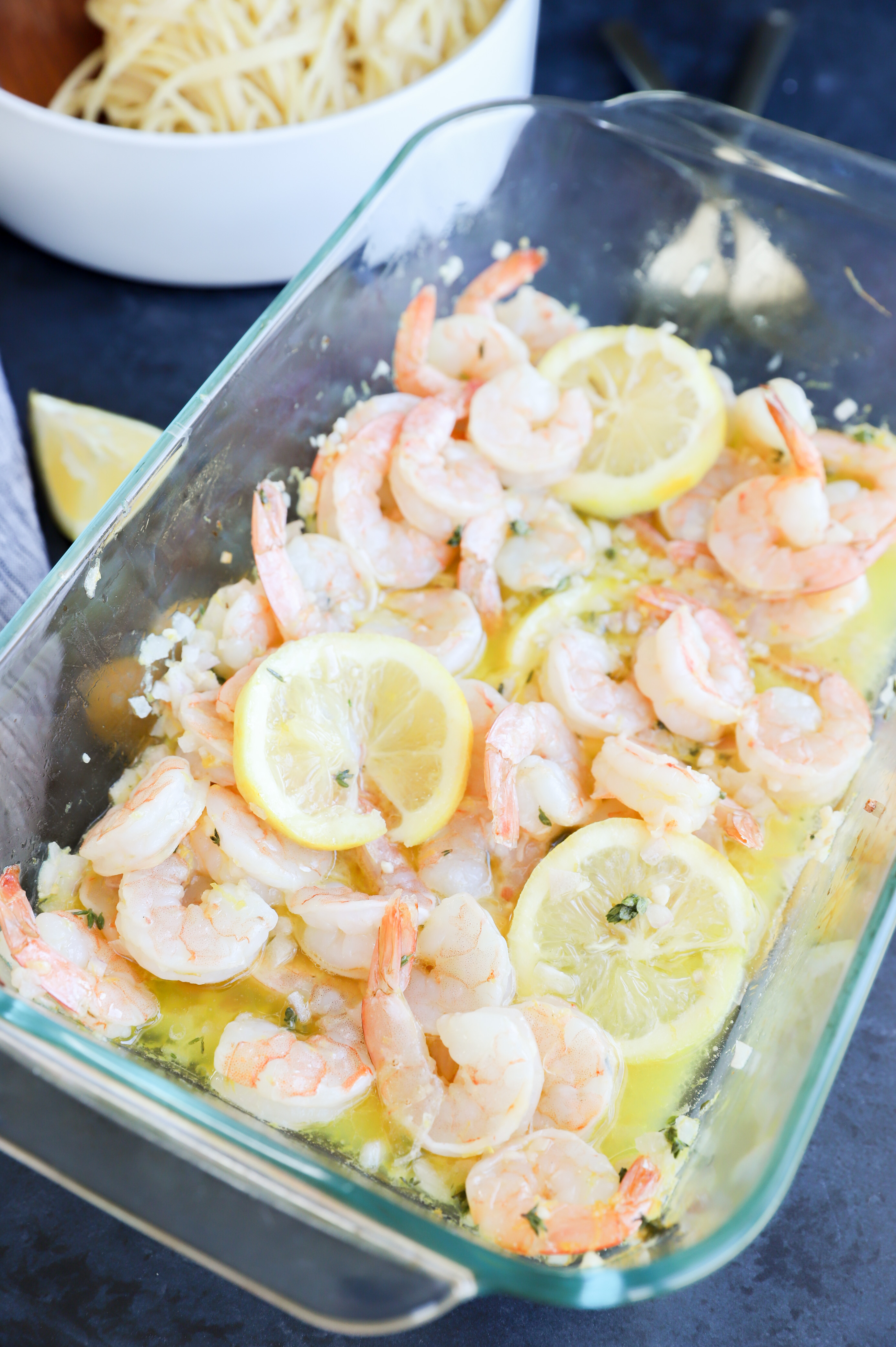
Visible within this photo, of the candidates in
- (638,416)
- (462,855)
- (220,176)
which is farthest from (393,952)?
(220,176)

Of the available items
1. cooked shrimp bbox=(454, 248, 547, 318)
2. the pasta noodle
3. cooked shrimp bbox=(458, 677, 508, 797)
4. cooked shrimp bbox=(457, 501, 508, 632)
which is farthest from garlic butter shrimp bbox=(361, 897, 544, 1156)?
the pasta noodle

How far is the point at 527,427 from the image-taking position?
163 cm

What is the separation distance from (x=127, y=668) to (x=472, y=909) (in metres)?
0.55

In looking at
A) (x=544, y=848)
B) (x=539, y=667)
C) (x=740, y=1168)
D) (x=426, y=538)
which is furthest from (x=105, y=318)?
(x=740, y=1168)

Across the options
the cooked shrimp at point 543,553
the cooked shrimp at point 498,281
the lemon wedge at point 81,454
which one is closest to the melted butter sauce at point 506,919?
the cooked shrimp at point 543,553

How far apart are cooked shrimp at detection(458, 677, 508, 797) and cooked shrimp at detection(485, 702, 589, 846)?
0.04 metres

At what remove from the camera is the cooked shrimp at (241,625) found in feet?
4.89

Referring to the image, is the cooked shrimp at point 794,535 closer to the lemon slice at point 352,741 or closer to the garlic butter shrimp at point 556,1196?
the lemon slice at point 352,741

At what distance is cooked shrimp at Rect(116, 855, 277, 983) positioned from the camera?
126 centimetres

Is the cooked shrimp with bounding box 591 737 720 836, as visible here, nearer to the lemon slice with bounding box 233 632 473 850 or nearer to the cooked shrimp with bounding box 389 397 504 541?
the lemon slice with bounding box 233 632 473 850

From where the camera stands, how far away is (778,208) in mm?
1753

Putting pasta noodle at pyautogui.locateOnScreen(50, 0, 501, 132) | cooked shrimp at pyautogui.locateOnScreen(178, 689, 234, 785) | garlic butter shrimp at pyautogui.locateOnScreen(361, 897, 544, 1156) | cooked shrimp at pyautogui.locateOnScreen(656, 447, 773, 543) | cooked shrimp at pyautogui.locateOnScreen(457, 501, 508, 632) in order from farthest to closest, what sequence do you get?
pasta noodle at pyautogui.locateOnScreen(50, 0, 501, 132) → cooked shrimp at pyautogui.locateOnScreen(656, 447, 773, 543) → cooked shrimp at pyautogui.locateOnScreen(457, 501, 508, 632) → cooked shrimp at pyautogui.locateOnScreen(178, 689, 234, 785) → garlic butter shrimp at pyautogui.locateOnScreen(361, 897, 544, 1156)

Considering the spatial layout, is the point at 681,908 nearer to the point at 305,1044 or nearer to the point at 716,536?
the point at 305,1044

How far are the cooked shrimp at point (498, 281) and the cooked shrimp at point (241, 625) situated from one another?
1.90ft
